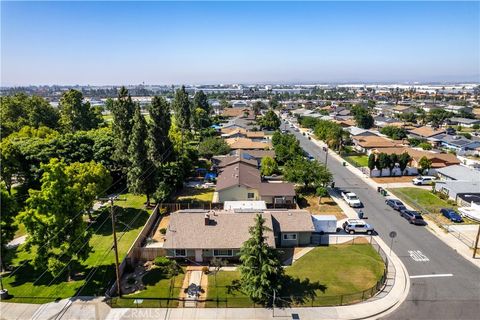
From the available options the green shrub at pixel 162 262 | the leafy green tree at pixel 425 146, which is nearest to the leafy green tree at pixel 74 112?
the green shrub at pixel 162 262

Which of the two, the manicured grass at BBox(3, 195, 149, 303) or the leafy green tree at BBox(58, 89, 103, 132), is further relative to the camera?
the leafy green tree at BBox(58, 89, 103, 132)

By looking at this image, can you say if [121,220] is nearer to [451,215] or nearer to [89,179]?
[89,179]

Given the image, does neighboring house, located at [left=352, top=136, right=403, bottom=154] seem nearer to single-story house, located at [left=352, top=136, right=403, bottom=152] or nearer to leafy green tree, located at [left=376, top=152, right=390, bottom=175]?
single-story house, located at [left=352, top=136, right=403, bottom=152]

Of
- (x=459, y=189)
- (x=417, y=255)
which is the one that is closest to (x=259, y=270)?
(x=417, y=255)

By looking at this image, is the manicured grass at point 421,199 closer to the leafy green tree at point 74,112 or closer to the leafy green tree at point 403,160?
the leafy green tree at point 403,160

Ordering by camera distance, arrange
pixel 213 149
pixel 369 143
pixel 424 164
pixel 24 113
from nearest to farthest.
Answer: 1. pixel 424 164
2. pixel 213 149
3. pixel 24 113
4. pixel 369 143

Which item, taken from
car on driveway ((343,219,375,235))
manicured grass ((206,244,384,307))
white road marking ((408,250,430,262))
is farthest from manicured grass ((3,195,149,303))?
white road marking ((408,250,430,262))
